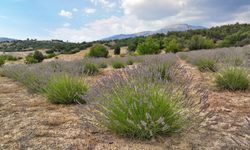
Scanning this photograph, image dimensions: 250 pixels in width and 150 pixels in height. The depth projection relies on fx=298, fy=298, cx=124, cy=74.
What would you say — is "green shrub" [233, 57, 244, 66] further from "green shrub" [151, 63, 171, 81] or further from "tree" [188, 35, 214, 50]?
"tree" [188, 35, 214, 50]

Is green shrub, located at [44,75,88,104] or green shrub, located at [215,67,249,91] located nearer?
green shrub, located at [44,75,88,104]

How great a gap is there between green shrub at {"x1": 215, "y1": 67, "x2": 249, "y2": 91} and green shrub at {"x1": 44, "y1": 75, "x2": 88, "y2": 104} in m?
2.82

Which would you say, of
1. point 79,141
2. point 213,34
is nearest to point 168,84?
point 79,141

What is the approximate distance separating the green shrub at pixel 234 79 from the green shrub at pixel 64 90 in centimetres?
282

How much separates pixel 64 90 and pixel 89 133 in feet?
6.54

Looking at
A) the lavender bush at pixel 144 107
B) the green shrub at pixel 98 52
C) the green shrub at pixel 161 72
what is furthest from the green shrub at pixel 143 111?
the green shrub at pixel 98 52

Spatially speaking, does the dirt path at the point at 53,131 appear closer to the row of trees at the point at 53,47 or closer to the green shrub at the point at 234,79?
the green shrub at the point at 234,79

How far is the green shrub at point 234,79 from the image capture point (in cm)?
588

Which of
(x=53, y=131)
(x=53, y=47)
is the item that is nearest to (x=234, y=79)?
(x=53, y=131)

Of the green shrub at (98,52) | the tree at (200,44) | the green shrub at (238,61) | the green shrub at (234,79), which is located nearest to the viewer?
the green shrub at (234,79)

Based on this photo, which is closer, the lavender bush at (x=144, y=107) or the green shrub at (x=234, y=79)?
the lavender bush at (x=144, y=107)

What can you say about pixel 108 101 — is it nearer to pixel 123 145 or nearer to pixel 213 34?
pixel 123 145

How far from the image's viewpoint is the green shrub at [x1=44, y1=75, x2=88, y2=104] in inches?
206

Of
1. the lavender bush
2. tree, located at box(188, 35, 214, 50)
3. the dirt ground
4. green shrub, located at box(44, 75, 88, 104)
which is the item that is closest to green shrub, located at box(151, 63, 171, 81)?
the lavender bush
